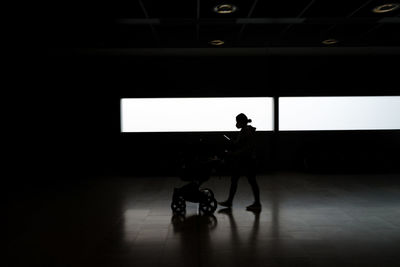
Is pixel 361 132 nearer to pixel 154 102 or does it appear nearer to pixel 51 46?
pixel 154 102

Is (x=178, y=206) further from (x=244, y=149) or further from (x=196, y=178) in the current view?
(x=244, y=149)

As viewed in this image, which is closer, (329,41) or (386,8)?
(386,8)

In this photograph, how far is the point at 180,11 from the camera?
486cm

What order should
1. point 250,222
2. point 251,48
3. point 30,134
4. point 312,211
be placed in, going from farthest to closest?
1. point 30,134
2. point 251,48
3. point 312,211
4. point 250,222

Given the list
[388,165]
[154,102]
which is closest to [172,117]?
[154,102]

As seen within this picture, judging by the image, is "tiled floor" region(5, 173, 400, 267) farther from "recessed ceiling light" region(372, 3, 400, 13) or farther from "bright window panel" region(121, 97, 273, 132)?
"recessed ceiling light" region(372, 3, 400, 13)

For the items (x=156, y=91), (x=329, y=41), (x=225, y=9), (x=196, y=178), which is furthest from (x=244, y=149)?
(x=156, y=91)

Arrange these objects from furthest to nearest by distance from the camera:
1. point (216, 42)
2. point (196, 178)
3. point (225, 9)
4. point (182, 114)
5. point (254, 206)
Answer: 1. point (182, 114)
2. point (216, 42)
3. point (225, 9)
4. point (254, 206)
5. point (196, 178)

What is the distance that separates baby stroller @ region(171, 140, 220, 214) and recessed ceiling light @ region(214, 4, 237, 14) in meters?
2.47

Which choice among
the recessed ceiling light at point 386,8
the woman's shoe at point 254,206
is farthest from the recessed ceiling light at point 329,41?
the woman's shoe at point 254,206

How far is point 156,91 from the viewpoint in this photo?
791cm

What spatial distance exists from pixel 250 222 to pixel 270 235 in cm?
49

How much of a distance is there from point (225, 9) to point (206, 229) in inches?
139

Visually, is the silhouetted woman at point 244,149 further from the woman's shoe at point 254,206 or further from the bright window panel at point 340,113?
the bright window panel at point 340,113
